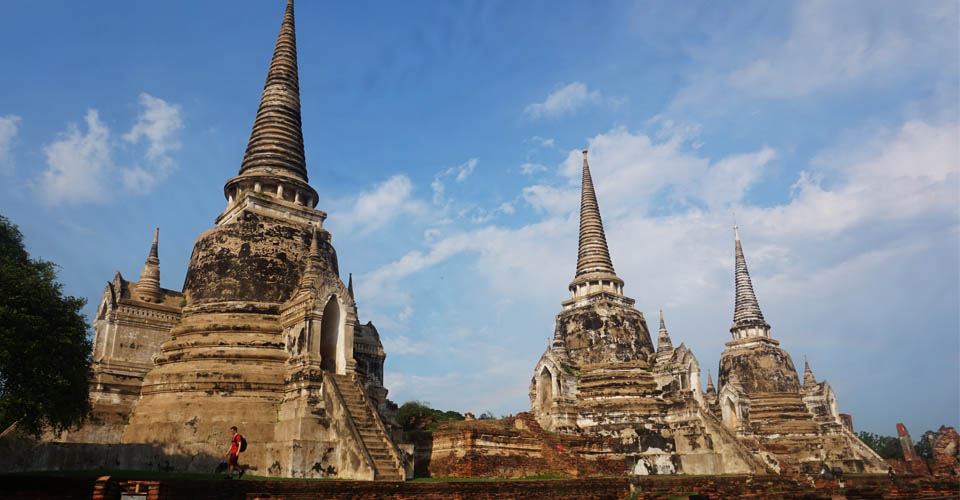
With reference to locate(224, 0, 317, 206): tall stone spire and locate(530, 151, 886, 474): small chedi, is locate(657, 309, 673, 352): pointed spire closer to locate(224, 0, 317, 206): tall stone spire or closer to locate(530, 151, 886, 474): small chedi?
locate(530, 151, 886, 474): small chedi

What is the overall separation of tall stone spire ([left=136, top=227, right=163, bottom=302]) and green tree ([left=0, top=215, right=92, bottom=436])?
21.2ft

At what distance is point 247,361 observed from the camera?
19438 millimetres

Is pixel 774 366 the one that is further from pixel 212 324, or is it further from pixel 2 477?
pixel 2 477

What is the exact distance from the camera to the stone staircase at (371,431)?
16844mm

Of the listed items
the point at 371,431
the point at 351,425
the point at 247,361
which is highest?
the point at 247,361

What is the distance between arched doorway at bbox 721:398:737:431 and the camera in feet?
124

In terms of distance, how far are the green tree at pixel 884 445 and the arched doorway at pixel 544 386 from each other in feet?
132

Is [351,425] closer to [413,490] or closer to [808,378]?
[413,490]

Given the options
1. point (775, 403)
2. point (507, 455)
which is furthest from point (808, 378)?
point (507, 455)

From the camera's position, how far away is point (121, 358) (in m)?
21.2

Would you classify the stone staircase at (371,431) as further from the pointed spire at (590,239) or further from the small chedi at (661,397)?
the pointed spire at (590,239)

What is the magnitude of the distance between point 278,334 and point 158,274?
221 inches

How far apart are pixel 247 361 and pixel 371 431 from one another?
4.35 metres

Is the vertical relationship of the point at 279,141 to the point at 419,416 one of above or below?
above
